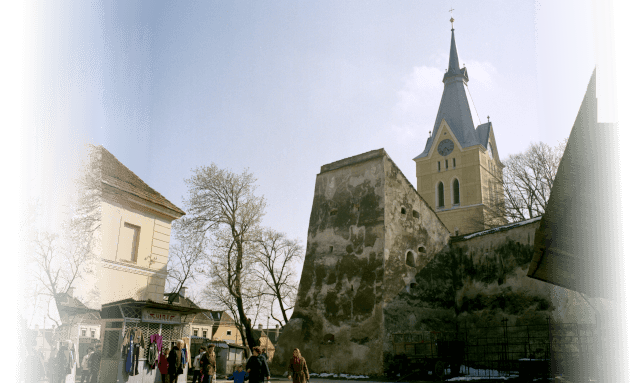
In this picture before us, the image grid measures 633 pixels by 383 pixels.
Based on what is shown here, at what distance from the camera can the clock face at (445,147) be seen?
51.0 meters

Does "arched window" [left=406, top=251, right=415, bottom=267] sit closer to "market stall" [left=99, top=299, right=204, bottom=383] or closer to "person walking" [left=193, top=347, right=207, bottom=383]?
"person walking" [left=193, top=347, right=207, bottom=383]

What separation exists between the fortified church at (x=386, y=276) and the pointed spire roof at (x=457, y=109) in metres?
33.5

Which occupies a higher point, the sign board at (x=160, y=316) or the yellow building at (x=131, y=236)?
the yellow building at (x=131, y=236)

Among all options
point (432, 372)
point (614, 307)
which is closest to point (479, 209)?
point (432, 372)

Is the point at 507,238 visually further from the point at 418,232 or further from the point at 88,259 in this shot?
the point at 88,259

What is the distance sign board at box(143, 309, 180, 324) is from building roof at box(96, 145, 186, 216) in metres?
4.87

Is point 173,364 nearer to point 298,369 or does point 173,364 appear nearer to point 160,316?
point 160,316

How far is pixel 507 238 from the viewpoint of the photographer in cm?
1694

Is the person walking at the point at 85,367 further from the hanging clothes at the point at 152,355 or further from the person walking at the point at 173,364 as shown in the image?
the person walking at the point at 173,364

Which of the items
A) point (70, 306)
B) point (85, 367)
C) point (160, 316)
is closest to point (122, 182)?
point (70, 306)

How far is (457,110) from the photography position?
172 feet

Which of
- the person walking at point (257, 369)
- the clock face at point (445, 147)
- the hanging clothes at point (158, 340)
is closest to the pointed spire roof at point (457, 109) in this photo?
the clock face at point (445, 147)

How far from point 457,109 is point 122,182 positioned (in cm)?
4322

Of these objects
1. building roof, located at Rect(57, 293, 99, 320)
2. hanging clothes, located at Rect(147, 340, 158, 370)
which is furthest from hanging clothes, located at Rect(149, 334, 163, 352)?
building roof, located at Rect(57, 293, 99, 320)
